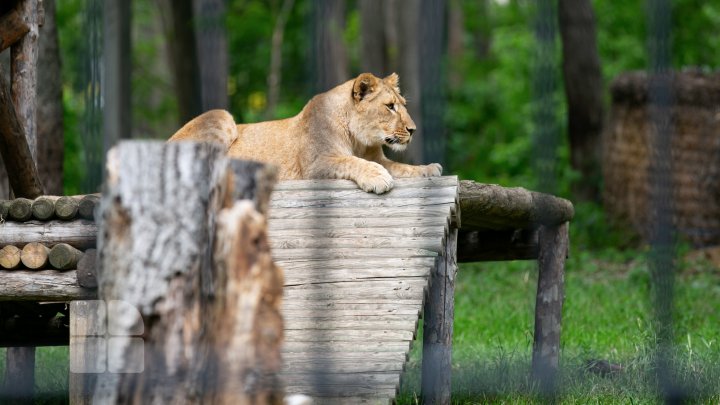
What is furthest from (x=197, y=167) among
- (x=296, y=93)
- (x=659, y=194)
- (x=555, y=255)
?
(x=296, y=93)

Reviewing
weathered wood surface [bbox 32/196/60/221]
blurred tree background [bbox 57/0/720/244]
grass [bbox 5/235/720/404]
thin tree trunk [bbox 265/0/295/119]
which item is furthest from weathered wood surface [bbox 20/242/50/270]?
thin tree trunk [bbox 265/0/295/119]

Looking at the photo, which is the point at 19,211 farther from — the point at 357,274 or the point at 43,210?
the point at 357,274

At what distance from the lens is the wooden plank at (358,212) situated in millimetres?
4859

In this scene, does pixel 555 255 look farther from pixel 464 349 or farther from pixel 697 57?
pixel 697 57

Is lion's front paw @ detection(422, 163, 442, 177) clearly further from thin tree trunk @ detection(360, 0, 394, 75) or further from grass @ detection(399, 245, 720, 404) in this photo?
thin tree trunk @ detection(360, 0, 394, 75)

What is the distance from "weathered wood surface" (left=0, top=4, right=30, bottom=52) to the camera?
5625 mm

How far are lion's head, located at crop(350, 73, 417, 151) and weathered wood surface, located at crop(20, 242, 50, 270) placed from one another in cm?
226

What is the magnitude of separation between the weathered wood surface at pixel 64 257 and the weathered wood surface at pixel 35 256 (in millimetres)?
33

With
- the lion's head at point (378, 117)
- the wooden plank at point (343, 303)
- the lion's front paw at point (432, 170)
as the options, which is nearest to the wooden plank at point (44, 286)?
the wooden plank at point (343, 303)

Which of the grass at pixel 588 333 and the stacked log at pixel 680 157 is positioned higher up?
the stacked log at pixel 680 157

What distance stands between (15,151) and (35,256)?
111 centimetres

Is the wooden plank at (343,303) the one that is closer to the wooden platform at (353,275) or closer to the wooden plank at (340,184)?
the wooden platform at (353,275)

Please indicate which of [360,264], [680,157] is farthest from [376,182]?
[680,157]

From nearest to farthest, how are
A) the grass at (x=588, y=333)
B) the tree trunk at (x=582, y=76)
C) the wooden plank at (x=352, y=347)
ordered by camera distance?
the wooden plank at (x=352, y=347) < the grass at (x=588, y=333) < the tree trunk at (x=582, y=76)
